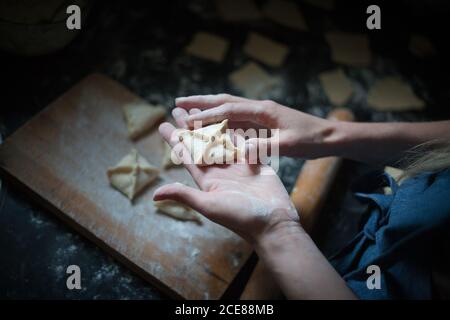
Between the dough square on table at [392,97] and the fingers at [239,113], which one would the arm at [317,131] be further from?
the dough square on table at [392,97]

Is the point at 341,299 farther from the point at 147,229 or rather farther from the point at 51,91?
the point at 51,91

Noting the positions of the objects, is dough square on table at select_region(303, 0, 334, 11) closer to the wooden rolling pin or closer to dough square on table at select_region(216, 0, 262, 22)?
dough square on table at select_region(216, 0, 262, 22)

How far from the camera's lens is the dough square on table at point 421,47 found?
2379 millimetres

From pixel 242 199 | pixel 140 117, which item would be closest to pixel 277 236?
pixel 242 199

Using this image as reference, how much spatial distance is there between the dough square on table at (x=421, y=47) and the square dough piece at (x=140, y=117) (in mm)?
1740

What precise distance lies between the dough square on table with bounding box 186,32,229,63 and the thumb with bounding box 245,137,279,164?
3.45 feet

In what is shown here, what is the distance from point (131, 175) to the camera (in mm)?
1552

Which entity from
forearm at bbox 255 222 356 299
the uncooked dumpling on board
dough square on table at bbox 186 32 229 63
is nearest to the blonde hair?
forearm at bbox 255 222 356 299

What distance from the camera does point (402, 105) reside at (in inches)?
85.6

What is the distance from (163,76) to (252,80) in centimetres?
52

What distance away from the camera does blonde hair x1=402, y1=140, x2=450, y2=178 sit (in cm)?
121

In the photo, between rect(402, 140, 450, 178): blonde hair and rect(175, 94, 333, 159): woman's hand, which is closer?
rect(402, 140, 450, 178): blonde hair
